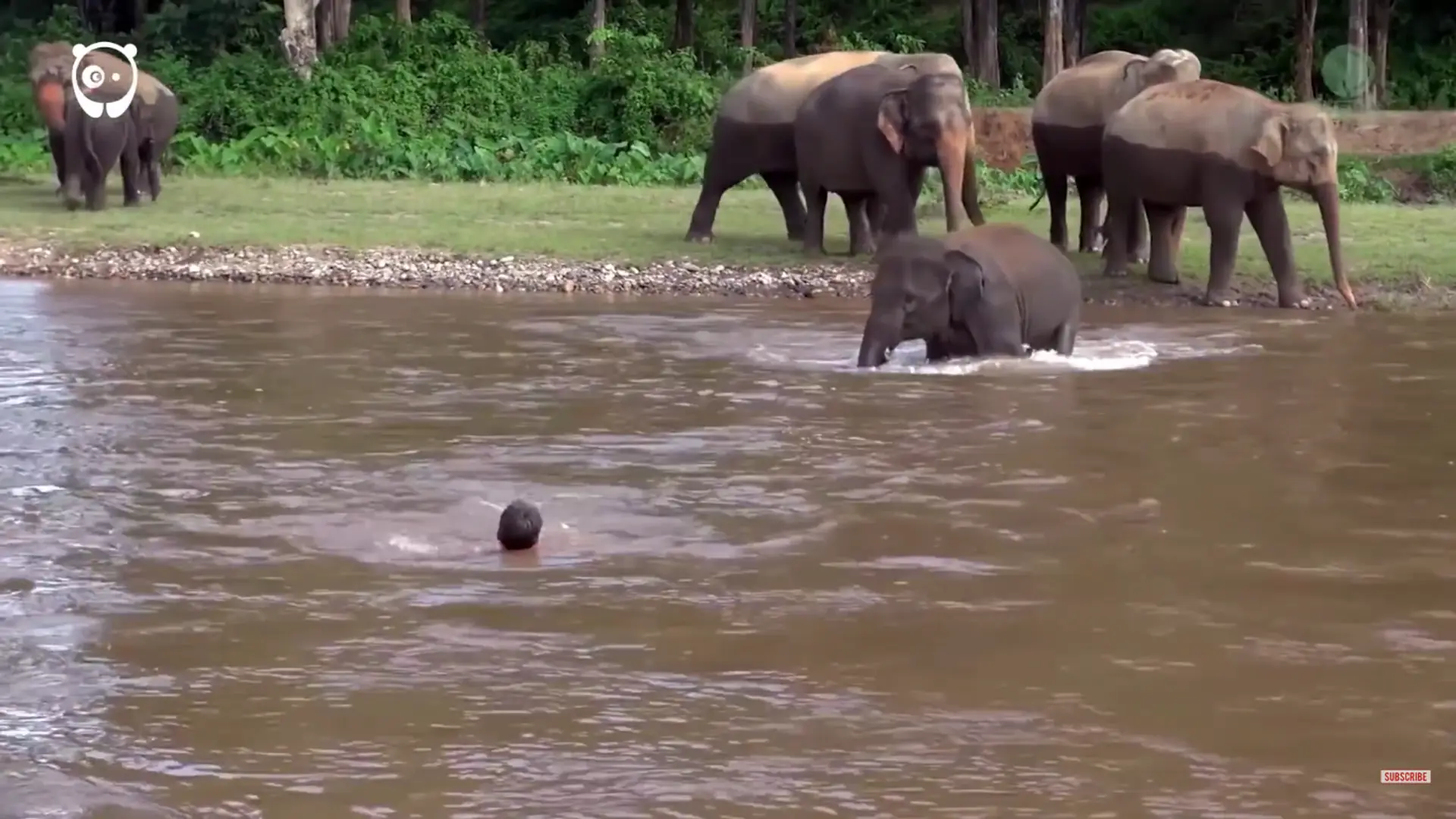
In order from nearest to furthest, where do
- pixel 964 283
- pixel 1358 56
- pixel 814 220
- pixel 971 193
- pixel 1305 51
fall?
pixel 964 283 < pixel 971 193 < pixel 814 220 < pixel 1358 56 < pixel 1305 51

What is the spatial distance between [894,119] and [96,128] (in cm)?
789

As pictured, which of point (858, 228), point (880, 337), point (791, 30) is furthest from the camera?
point (791, 30)

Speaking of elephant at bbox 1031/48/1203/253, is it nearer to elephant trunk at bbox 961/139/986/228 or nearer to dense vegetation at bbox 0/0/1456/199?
elephant trunk at bbox 961/139/986/228

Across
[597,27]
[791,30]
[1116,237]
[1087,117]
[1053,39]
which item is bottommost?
[1116,237]

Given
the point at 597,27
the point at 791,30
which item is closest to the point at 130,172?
the point at 597,27

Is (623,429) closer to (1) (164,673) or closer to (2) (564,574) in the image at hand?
(2) (564,574)

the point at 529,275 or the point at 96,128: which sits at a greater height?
the point at 96,128

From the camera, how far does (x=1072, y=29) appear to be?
3481 cm

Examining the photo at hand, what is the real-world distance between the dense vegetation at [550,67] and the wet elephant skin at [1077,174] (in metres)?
5.07

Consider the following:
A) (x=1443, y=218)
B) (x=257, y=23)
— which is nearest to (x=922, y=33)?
(x=257, y=23)

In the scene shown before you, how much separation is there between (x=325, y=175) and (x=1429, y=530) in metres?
18.4

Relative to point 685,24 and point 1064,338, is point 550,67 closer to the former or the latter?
point 685,24

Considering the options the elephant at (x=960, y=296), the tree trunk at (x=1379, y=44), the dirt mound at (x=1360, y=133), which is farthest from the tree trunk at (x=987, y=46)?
the elephant at (x=960, y=296)

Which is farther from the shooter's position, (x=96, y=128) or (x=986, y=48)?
(x=986, y=48)
